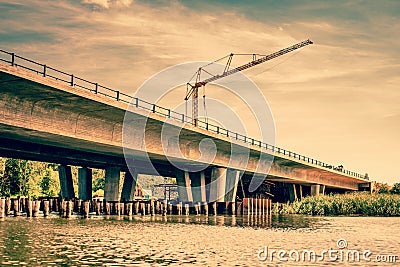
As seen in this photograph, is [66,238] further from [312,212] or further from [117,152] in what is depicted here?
[312,212]

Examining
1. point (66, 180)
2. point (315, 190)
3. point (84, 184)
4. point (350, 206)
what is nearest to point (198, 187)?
point (84, 184)

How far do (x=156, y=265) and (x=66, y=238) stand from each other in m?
10.5

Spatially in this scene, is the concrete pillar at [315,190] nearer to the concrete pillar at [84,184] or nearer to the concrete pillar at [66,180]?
the concrete pillar at [84,184]

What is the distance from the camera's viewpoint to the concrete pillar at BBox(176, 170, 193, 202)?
70.9 metres

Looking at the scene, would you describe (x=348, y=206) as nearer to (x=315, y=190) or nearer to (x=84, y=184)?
(x=315, y=190)

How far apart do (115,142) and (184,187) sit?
24.4 m

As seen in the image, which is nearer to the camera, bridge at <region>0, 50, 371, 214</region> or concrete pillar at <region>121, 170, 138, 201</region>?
bridge at <region>0, 50, 371, 214</region>

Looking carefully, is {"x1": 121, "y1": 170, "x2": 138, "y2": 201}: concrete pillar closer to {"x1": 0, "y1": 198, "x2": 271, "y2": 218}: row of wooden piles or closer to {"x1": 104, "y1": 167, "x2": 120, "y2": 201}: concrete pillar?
{"x1": 104, "y1": 167, "x2": 120, "y2": 201}: concrete pillar

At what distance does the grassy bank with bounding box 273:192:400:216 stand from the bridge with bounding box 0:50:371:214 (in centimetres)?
720

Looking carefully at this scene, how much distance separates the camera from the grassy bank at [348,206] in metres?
72.6

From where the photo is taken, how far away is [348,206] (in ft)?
246

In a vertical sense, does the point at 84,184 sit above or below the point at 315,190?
above

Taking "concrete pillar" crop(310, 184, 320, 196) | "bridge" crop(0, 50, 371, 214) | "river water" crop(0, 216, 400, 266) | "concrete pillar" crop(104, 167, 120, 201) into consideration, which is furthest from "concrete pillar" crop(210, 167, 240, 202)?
"river water" crop(0, 216, 400, 266)

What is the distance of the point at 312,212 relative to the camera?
3110 inches
